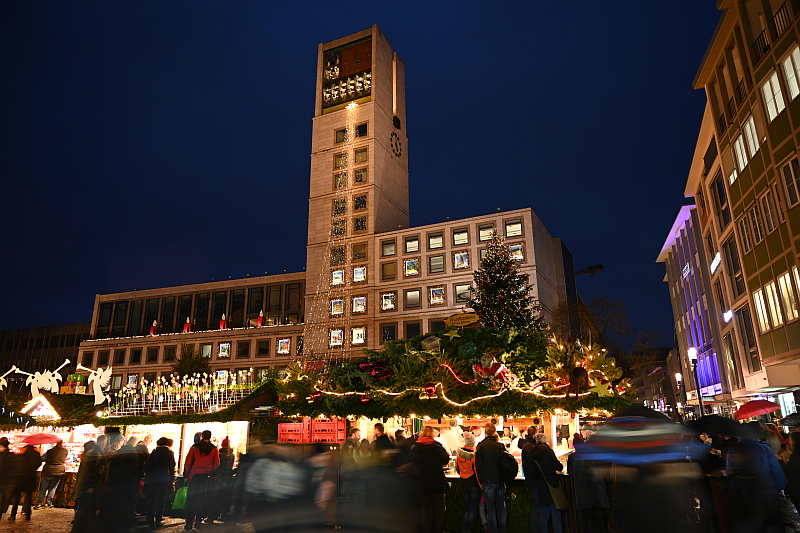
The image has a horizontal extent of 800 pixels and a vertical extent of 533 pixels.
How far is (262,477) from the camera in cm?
780

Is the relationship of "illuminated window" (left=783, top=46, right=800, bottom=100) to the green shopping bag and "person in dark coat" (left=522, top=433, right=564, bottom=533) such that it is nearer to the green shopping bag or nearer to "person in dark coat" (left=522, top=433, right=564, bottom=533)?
"person in dark coat" (left=522, top=433, right=564, bottom=533)

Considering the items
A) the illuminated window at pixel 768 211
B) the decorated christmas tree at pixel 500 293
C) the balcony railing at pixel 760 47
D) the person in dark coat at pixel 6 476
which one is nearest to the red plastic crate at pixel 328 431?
the person in dark coat at pixel 6 476

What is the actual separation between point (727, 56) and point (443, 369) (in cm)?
2202

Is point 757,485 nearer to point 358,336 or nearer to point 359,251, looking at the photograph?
point 358,336

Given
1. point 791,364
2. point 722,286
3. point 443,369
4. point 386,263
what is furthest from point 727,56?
point 386,263

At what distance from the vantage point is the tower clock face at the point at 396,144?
64119mm

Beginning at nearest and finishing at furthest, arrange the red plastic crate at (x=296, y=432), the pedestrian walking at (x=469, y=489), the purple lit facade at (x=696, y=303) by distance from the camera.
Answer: the pedestrian walking at (x=469, y=489), the red plastic crate at (x=296, y=432), the purple lit facade at (x=696, y=303)

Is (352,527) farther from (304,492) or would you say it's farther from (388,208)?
(388,208)

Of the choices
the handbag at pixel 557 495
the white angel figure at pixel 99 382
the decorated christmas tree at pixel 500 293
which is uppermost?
the decorated christmas tree at pixel 500 293

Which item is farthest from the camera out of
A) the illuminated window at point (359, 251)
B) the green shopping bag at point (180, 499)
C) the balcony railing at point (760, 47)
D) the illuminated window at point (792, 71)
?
the illuminated window at point (359, 251)

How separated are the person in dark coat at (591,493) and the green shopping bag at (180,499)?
9.22 metres

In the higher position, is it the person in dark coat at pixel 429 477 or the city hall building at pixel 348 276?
the city hall building at pixel 348 276

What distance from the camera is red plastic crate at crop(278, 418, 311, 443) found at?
1617 centimetres

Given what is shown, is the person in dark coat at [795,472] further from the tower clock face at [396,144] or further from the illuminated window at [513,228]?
the tower clock face at [396,144]
